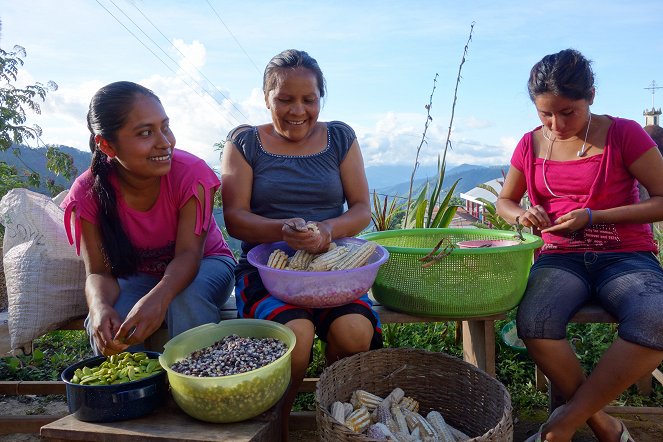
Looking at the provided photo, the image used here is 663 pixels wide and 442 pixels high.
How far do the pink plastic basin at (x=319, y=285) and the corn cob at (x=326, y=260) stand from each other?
0.20ft

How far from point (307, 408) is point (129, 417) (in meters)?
1.70

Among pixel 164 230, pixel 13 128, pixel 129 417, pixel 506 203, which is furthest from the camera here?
pixel 13 128

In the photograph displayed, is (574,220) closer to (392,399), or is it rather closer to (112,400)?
(392,399)

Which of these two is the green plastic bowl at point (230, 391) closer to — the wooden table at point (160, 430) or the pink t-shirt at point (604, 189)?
the wooden table at point (160, 430)

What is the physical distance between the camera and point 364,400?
232cm

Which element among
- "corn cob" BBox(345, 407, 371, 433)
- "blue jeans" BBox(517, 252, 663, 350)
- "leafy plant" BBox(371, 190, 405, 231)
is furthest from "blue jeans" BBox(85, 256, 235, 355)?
"leafy plant" BBox(371, 190, 405, 231)

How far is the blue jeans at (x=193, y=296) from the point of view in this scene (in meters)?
2.37

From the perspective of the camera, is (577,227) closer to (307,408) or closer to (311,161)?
(311,161)

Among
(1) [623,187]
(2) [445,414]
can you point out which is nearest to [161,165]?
(2) [445,414]

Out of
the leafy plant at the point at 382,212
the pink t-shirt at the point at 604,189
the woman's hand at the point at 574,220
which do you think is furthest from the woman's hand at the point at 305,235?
the leafy plant at the point at 382,212

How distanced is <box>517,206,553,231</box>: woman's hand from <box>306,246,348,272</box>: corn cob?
99 cm

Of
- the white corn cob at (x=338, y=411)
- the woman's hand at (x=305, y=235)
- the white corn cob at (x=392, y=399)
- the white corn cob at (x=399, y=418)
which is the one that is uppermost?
the woman's hand at (x=305, y=235)

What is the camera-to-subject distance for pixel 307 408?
3.43 m

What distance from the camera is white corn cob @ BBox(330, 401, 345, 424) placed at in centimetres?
214
